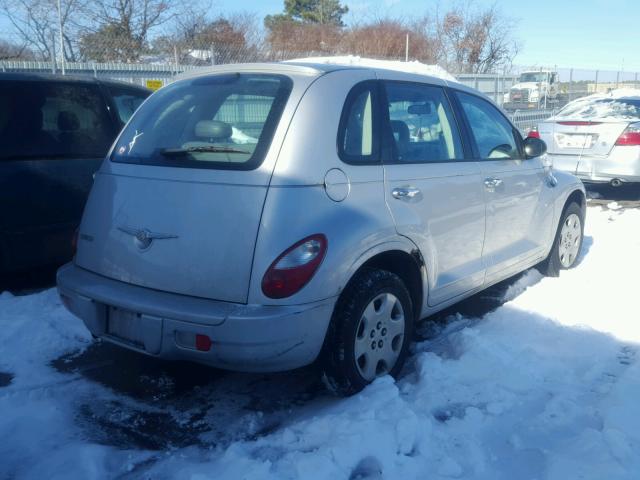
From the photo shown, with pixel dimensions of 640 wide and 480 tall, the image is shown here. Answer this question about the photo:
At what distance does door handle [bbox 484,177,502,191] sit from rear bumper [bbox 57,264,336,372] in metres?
1.75

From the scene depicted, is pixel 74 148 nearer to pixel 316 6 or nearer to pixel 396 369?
pixel 396 369

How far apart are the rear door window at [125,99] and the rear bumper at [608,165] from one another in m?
5.56

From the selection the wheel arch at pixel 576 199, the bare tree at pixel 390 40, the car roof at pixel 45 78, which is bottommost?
the wheel arch at pixel 576 199

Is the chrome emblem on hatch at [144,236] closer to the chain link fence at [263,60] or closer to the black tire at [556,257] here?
the black tire at [556,257]

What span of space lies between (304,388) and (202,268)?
3.73 ft

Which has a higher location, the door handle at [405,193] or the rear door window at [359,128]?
the rear door window at [359,128]

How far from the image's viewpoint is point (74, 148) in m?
5.36

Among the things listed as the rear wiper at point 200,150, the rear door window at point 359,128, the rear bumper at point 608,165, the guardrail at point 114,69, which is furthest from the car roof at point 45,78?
the rear bumper at point 608,165

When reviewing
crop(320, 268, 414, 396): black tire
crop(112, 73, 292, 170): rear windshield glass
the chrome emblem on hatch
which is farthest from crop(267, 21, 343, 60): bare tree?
the chrome emblem on hatch

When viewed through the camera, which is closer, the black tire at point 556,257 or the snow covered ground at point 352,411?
the snow covered ground at point 352,411

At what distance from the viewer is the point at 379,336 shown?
3.58 m

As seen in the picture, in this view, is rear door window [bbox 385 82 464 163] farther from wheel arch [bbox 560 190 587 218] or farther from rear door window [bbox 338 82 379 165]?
wheel arch [bbox 560 190 587 218]

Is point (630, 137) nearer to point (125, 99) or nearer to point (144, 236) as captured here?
point (125, 99)

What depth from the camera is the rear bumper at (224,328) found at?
296 centimetres
